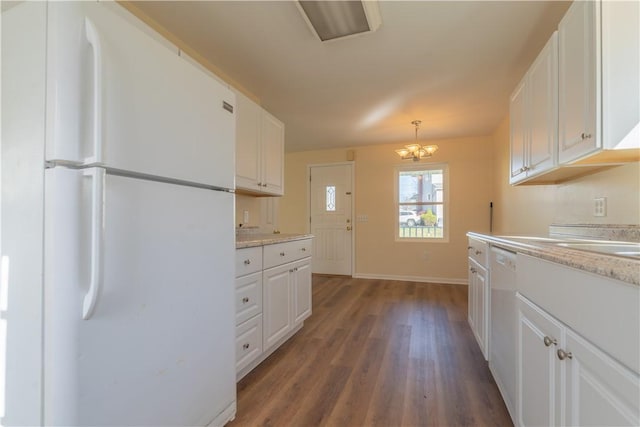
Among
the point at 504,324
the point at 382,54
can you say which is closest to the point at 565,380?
the point at 504,324

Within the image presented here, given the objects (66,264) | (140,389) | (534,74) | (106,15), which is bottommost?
(140,389)

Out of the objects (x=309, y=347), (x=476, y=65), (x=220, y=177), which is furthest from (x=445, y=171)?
(x=220, y=177)

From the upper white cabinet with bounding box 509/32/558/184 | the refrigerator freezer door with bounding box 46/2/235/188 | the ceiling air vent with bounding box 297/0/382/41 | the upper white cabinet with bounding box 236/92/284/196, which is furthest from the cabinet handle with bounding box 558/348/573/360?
the upper white cabinet with bounding box 236/92/284/196

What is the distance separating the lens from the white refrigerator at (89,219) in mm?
769

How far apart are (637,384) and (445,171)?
175 inches

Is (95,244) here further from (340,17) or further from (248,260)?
(340,17)

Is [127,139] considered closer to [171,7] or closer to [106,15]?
[106,15]

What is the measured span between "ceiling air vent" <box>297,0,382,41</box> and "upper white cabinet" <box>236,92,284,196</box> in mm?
827

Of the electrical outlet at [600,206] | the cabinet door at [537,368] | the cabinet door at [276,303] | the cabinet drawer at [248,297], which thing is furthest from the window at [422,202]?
the cabinet door at [537,368]

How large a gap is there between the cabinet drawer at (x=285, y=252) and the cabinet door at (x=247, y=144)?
0.60m

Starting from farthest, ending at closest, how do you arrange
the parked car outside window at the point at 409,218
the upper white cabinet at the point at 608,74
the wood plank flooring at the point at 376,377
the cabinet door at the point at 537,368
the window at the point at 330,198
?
the window at the point at 330,198 < the parked car outside window at the point at 409,218 < the wood plank flooring at the point at 376,377 < the upper white cabinet at the point at 608,74 < the cabinet door at the point at 537,368

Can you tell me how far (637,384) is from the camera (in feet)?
1.85

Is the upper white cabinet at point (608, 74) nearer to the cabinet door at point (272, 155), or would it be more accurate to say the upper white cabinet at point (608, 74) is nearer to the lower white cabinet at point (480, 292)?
the lower white cabinet at point (480, 292)

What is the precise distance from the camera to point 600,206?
1653mm
